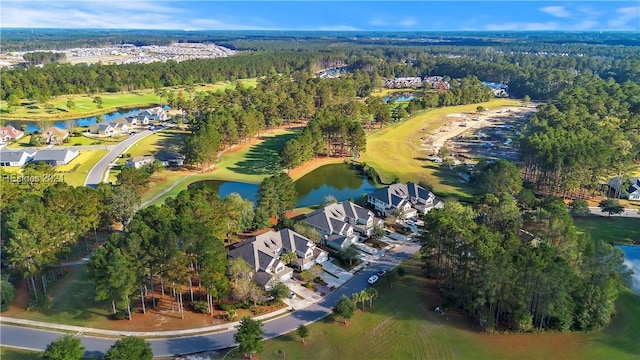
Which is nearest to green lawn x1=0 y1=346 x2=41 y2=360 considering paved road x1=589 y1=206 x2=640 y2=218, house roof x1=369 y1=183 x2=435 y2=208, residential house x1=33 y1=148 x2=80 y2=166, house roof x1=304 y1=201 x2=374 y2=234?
house roof x1=304 y1=201 x2=374 y2=234

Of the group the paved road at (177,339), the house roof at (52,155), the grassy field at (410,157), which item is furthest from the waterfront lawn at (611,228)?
the house roof at (52,155)

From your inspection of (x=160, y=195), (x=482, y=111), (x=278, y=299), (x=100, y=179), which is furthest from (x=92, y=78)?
(x=278, y=299)

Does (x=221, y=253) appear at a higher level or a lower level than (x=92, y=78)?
lower

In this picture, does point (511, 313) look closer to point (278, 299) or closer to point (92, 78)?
point (278, 299)

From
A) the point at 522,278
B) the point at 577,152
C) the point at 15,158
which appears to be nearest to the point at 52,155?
the point at 15,158

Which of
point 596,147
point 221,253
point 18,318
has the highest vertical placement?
point 596,147

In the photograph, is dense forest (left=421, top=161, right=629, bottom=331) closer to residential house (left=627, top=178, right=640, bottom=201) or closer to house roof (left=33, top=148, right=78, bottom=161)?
residential house (left=627, top=178, right=640, bottom=201)
